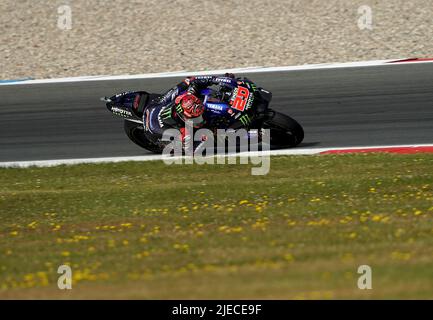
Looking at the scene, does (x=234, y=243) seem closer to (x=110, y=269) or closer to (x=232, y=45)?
(x=110, y=269)

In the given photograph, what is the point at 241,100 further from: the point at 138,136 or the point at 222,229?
the point at 222,229

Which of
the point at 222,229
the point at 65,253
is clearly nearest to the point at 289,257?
the point at 222,229

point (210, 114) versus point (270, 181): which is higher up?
point (210, 114)

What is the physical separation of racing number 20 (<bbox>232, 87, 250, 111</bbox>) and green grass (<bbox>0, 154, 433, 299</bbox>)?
0.91 meters

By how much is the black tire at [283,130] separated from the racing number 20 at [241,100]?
0.53m

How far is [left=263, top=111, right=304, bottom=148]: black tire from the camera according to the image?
13.8 m

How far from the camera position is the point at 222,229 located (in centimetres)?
973

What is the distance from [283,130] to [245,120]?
78 centimetres

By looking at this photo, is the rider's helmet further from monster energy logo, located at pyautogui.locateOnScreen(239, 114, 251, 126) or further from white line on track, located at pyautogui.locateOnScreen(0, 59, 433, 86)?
white line on track, located at pyautogui.locateOnScreen(0, 59, 433, 86)

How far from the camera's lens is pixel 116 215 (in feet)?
35.4

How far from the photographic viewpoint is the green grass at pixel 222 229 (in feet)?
24.9

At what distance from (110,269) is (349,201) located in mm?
3442

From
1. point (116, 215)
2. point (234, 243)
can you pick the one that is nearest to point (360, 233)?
point (234, 243)

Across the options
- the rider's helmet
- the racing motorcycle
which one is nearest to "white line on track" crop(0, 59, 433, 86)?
the racing motorcycle
